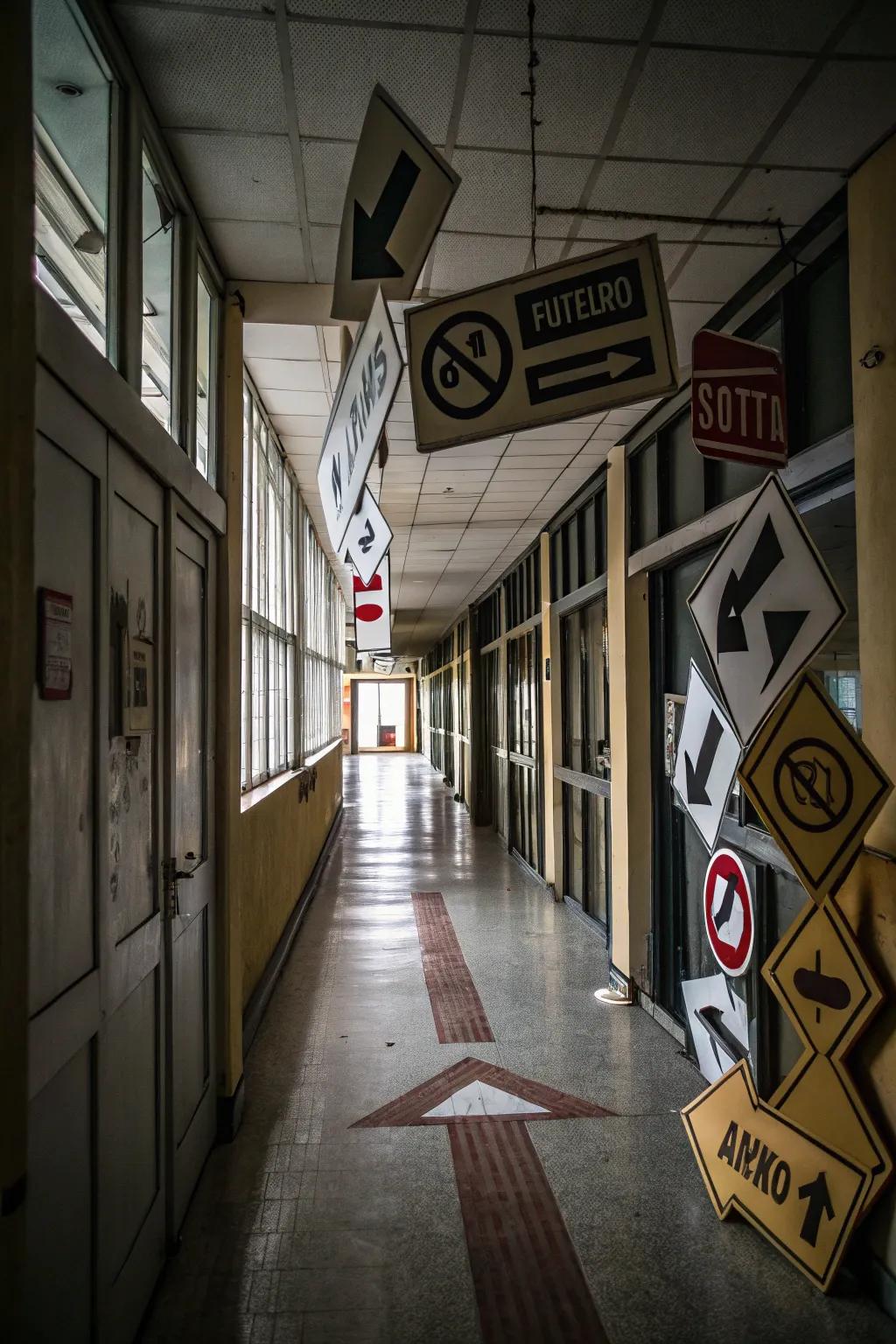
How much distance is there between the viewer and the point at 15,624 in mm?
1003

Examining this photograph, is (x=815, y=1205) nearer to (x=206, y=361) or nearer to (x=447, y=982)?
(x=447, y=982)

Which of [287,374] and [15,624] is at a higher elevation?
[287,374]

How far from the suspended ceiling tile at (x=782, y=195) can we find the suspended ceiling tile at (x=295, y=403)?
235 cm

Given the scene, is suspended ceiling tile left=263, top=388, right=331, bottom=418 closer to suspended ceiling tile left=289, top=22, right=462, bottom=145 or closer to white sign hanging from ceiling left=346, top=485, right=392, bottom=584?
white sign hanging from ceiling left=346, top=485, right=392, bottom=584

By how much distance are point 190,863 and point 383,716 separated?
83.7 feet

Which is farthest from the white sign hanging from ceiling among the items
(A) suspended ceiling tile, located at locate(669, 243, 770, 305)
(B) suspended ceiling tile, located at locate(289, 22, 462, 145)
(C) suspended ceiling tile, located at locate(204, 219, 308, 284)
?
(A) suspended ceiling tile, located at locate(669, 243, 770, 305)

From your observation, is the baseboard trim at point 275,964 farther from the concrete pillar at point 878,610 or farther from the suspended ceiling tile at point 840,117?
the suspended ceiling tile at point 840,117

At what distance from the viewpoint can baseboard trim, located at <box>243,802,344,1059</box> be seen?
3.81 meters

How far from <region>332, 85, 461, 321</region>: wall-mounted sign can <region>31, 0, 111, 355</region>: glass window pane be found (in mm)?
656

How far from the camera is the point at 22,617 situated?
102 centimetres

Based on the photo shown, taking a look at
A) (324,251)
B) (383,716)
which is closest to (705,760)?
(324,251)

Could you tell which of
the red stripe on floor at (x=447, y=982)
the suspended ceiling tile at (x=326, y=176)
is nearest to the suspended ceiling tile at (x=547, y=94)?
the suspended ceiling tile at (x=326, y=176)

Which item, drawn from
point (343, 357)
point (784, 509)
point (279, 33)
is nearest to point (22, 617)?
point (279, 33)

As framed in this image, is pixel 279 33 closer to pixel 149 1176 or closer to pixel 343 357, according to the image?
pixel 343 357
